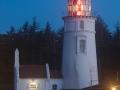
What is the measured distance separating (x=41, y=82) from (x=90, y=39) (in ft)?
20.3

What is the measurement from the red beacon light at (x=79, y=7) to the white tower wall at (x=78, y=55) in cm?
40

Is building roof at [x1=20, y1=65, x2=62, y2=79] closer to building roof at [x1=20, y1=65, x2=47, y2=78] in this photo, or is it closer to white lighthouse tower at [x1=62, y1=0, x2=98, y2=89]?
building roof at [x1=20, y1=65, x2=47, y2=78]

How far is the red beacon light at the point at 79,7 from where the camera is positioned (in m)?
47.3

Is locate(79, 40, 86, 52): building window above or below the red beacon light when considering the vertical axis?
below

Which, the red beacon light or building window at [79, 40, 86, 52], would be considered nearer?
the red beacon light

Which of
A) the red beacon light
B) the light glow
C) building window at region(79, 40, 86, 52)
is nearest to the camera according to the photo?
the red beacon light

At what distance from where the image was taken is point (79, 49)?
4816 cm

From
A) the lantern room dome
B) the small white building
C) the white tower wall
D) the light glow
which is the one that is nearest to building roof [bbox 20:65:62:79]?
the small white building

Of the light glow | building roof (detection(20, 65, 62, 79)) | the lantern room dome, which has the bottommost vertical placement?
the light glow

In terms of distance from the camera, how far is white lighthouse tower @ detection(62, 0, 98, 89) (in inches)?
1885

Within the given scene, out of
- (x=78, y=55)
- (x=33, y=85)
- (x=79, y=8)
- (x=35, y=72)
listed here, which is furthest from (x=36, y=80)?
(x=79, y=8)

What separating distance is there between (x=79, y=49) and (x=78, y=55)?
58cm

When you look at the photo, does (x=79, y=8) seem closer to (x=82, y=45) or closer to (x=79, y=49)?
(x=82, y=45)

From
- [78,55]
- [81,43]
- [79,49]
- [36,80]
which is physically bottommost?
[36,80]
